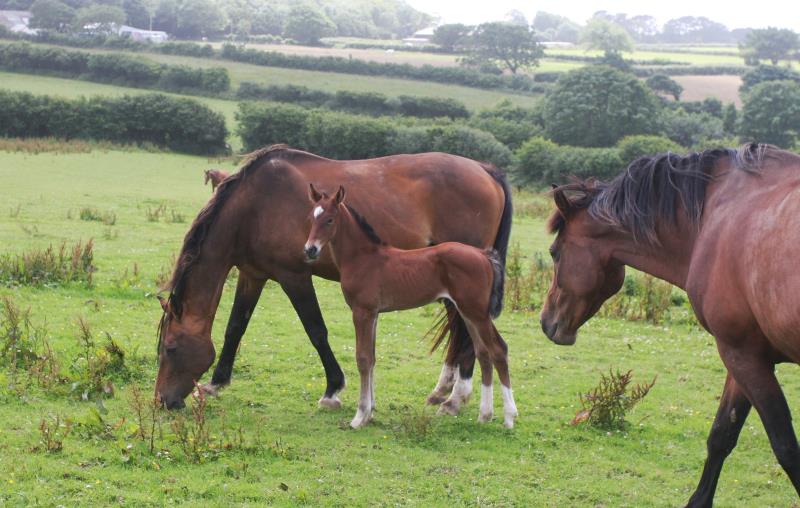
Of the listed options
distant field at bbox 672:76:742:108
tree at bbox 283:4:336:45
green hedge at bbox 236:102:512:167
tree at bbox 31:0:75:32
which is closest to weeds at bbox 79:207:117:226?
green hedge at bbox 236:102:512:167

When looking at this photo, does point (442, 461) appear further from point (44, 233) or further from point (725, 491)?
point (44, 233)

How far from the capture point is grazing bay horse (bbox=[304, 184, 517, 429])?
8.04m

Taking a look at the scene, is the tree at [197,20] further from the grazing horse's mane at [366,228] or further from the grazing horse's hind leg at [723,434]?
the grazing horse's hind leg at [723,434]

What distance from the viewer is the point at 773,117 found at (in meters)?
59.2

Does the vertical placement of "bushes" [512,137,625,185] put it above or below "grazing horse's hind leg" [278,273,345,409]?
below

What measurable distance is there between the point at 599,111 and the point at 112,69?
32.4 meters

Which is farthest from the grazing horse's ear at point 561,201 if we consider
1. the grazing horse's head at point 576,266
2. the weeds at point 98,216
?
the weeds at point 98,216

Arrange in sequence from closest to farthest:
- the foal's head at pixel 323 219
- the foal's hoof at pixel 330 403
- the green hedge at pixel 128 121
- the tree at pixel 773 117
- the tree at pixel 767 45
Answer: the foal's head at pixel 323 219 → the foal's hoof at pixel 330 403 → the green hedge at pixel 128 121 → the tree at pixel 773 117 → the tree at pixel 767 45

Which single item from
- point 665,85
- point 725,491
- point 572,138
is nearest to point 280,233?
point 725,491

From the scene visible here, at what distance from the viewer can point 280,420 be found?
816cm

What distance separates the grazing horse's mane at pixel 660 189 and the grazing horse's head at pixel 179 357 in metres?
3.70

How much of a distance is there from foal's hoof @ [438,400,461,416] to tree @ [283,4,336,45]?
105 meters

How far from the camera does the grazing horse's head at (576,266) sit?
649 centimetres

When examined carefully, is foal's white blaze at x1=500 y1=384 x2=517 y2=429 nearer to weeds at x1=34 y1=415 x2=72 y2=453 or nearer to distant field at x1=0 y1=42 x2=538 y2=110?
weeds at x1=34 y1=415 x2=72 y2=453
